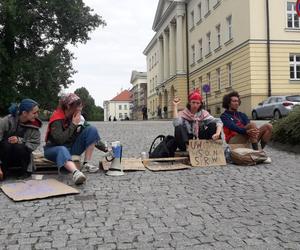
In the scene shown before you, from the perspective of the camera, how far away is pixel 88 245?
423 cm

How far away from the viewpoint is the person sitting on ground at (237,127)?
898 centimetres

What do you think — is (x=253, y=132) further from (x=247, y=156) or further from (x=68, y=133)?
(x=68, y=133)

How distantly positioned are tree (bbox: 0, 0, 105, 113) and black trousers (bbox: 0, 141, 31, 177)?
24528 millimetres

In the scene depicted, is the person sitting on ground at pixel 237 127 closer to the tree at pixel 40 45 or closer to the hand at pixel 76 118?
the hand at pixel 76 118

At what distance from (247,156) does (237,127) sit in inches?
27.3

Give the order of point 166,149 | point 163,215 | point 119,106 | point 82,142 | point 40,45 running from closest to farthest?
point 163,215
point 82,142
point 166,149
point 40,45
point 119,106

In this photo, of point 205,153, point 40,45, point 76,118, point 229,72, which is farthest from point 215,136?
point 229,72

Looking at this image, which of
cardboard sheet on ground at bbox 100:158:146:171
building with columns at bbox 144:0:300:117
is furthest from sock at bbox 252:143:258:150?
building with columns at bbox 144:0:300:117

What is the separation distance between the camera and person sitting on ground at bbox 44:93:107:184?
23.5 feet

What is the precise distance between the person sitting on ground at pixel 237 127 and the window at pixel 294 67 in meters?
27.9

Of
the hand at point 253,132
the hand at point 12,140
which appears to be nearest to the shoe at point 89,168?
the hand at point 12,140

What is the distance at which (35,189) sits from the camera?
20.7 feet

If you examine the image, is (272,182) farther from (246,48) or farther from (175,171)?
(246,48)

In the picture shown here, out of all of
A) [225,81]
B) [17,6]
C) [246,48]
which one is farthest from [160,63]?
[17,6]
